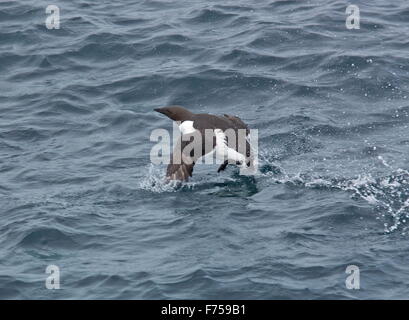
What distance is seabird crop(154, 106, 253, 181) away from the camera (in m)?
13.2

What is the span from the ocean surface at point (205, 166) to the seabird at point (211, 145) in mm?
342

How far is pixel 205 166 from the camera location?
14.5 meters

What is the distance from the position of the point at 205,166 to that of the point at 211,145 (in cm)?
106

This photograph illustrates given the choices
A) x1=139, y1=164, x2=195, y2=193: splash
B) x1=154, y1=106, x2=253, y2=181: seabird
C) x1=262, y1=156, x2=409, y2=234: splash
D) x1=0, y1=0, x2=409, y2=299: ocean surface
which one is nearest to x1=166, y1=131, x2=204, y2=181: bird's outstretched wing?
x1=154, y1=106, x2=253, y2=181: seabird

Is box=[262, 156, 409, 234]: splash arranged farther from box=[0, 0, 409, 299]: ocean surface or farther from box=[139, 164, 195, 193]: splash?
box=[139, 164, 195, 193]: splash

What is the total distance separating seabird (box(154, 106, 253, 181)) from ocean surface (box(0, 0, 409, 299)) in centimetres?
34

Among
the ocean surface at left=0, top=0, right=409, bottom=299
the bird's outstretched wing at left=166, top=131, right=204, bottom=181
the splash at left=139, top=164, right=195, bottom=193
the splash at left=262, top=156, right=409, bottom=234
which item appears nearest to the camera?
the ocean surface at left=0, top=0, right=409, bottom=299

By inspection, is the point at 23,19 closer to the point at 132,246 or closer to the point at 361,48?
the point at 361,48

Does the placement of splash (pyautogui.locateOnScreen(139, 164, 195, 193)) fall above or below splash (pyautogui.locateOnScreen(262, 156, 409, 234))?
above

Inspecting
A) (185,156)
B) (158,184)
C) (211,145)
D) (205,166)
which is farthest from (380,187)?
(158,184)

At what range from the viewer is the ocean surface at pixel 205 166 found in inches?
439

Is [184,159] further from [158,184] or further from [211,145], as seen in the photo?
[158,184]

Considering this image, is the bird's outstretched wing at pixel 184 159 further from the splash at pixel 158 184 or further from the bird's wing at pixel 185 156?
the splash at pixel 158 184
